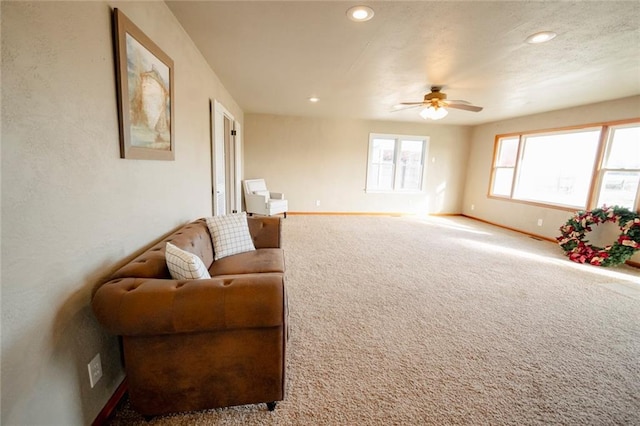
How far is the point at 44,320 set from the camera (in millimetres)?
964

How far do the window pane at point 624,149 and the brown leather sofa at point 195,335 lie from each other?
217 inches

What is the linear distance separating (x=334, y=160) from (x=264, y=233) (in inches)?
170

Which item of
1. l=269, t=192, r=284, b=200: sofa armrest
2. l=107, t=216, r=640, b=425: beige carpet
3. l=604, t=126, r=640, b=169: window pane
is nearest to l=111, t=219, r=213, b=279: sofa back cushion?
l=107, t=216, r=640, b=425: beige carpet

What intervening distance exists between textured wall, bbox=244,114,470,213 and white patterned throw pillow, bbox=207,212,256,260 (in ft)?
13.7

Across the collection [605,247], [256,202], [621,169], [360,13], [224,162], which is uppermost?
[360,13]

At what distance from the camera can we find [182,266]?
4.37 ft

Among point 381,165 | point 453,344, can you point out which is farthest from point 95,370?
point 381,165

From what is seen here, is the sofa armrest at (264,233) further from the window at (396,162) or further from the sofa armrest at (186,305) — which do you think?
the window at (396,162)

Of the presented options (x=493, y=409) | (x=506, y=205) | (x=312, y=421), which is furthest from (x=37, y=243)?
(x=506, y=205)

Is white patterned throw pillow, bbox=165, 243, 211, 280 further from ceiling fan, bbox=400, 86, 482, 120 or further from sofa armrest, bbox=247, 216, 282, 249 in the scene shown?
ceiling fan, bbox=400, 86, 482, 120

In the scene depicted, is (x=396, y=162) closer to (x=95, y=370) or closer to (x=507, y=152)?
(x=507, y=152)

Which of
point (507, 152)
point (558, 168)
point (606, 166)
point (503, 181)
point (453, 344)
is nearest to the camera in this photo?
point (453, 344)

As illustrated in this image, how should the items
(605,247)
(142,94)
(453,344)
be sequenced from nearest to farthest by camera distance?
(142,94) < (453,344) < (605,247)

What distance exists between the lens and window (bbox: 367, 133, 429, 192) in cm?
668
